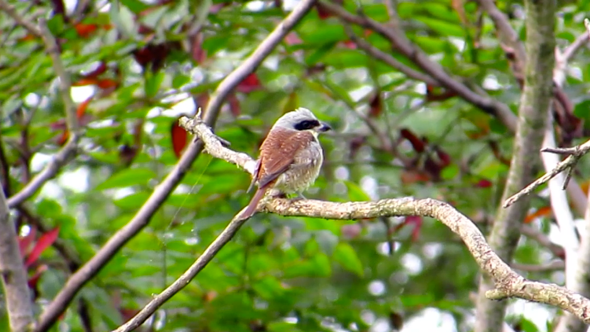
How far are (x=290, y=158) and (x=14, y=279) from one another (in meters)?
1.54

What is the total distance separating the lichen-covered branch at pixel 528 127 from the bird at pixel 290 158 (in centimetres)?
104

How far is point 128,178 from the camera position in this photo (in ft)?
15.2

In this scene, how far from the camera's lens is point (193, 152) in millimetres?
4227

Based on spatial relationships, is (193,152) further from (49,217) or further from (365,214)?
(365,214)

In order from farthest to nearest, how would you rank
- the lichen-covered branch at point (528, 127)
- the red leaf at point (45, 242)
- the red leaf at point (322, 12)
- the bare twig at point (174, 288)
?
the red leaf at point (322, 12) → the red leaf at point (45, 242) → the lichen-covered branch at point (528, 127) → the bare twig at point (174, 288)

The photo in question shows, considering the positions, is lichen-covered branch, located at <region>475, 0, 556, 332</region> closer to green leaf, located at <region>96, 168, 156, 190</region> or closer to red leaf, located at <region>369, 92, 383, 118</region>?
red leaf, located at <region>369, 92, 383, 118</region>

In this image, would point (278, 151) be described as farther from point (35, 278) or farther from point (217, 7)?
point (35, 278)

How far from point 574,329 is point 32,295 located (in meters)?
3.02

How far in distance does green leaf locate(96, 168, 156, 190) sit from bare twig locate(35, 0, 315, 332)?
34 cm

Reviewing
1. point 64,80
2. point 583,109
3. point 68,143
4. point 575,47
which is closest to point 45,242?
point 68,143

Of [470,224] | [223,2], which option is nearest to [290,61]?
[223,2]

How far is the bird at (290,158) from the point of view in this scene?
3854 millimetres

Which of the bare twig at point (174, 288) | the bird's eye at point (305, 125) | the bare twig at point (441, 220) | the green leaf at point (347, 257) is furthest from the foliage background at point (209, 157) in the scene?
the bare twig at point (174, 288)

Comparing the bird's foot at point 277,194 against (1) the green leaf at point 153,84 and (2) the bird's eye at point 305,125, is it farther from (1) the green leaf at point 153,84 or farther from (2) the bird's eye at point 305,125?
(1) the green leaf at point 153,84
